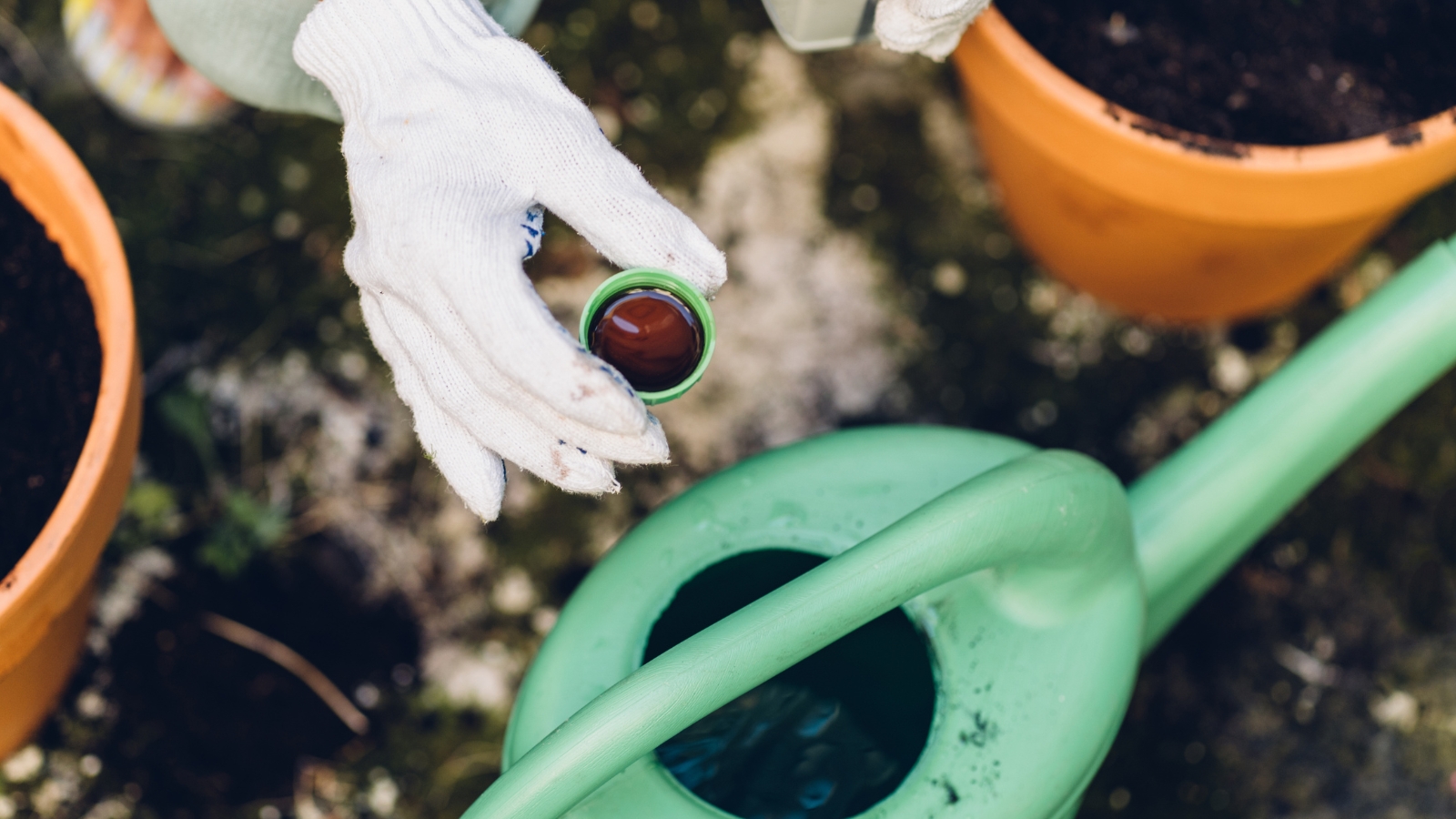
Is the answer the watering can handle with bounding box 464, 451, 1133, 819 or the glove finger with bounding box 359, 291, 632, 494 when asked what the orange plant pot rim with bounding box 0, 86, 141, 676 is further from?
the watering can handle with bounding box 464, 451, 1133, 819

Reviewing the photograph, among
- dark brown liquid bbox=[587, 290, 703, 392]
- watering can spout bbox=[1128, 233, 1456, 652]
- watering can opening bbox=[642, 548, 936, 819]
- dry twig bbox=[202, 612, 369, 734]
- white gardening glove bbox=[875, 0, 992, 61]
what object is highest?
white gardening glove bbox=[875, 0, 992, 61]

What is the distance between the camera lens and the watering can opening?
2.89 feet

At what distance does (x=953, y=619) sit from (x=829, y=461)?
0.19 meters

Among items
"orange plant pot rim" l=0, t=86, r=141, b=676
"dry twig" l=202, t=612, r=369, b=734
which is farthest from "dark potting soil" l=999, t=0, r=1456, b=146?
"dry twig" l=202, t=612, r=369, b=734

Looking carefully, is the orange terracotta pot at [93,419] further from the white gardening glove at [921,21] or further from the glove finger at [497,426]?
the white gardening glove at [921,21]

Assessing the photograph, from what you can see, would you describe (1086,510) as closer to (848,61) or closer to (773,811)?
(773,811)

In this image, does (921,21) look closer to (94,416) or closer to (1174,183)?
(1174,183)

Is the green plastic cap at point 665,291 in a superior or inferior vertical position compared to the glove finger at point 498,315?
inferior

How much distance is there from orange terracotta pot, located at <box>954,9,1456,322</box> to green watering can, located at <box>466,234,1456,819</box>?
0.27 metres

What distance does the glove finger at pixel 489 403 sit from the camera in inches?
33.6

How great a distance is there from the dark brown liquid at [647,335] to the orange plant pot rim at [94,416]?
531mm

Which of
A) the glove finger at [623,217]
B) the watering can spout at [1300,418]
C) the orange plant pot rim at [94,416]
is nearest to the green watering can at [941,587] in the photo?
the watering can spout at [1300,418]

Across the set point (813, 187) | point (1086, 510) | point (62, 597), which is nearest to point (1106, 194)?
point (813, 187)

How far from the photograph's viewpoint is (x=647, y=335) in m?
0.90
